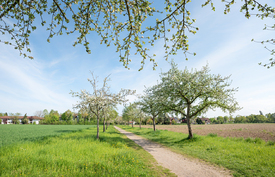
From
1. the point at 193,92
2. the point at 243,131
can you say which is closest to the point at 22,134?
the point at 193,92

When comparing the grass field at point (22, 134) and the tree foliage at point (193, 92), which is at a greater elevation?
the tree foliage at point (193, 92)

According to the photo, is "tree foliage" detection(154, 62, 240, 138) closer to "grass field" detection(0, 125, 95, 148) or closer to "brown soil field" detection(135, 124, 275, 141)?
"brown soil field" detection(135, 124, 275, 141)

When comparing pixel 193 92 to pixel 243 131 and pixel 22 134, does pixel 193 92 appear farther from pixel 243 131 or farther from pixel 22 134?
pixel 22 134

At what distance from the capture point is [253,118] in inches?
4510

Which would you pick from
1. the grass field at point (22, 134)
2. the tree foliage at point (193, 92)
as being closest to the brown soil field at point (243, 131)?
the tree foliage at point (193, 92)

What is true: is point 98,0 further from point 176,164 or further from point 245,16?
point 176,164

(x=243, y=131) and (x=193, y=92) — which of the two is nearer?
(x=193, y=92)

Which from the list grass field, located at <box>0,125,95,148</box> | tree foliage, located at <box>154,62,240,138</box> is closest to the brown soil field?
tree foliage, located at <box>154,62,240,138</box>

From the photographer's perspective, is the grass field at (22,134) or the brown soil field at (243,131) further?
the brown soil field at (243,131)

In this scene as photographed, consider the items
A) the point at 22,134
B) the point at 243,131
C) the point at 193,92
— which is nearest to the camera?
the point at 193,92

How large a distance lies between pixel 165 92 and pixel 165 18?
11856mm

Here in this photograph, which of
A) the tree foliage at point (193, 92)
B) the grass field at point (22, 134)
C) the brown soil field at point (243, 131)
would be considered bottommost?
the brown soil field at point (243, 131)

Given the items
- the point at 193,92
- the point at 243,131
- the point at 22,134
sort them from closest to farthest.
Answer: the point at 193,92
the point at 22,134
the point at 243,131

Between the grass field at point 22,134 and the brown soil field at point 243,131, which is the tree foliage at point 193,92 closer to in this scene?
the brown soil field at point 243,131
